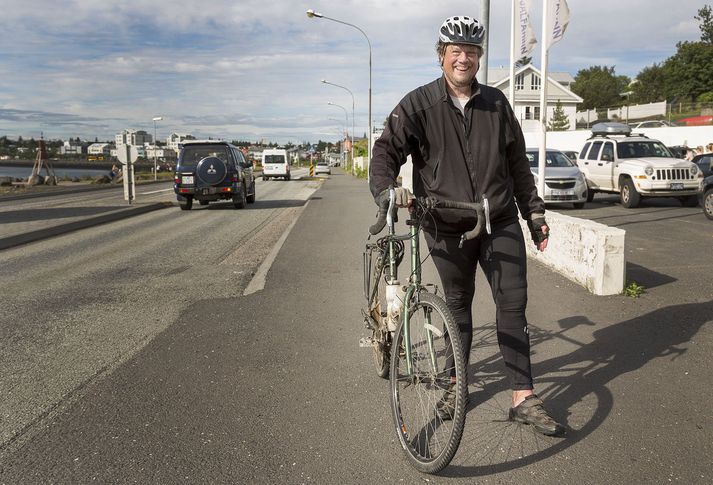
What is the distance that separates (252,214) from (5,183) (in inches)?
1103

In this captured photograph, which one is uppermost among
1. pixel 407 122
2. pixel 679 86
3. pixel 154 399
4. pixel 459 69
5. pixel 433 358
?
pixel 679 86

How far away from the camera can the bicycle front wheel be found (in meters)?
2.84

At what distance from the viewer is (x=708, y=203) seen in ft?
44.0

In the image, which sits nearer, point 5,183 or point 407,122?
point 407,122

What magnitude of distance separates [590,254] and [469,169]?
4.02m

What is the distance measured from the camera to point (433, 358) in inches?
120

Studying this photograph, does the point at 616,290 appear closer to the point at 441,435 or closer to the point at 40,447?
the point at 441,435

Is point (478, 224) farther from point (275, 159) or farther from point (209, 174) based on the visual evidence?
point (275, 159)

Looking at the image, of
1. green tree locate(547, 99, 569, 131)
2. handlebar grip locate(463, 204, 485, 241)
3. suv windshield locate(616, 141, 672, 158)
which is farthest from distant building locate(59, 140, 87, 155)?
handlebar grip locate(463, 204, 485, 241)

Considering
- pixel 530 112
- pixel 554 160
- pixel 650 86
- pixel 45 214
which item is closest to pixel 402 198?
pixel 45 214

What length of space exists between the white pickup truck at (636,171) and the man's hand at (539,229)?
46.5ft

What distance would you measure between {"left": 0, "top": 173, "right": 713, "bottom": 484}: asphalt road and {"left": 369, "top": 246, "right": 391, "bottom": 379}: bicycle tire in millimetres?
203

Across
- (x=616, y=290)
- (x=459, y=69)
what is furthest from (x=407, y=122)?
(x=616, y=290)

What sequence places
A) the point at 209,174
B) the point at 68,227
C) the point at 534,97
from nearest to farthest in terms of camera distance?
1. the point at 68,227
2. the point at 209,174
3. the point at 534,97
